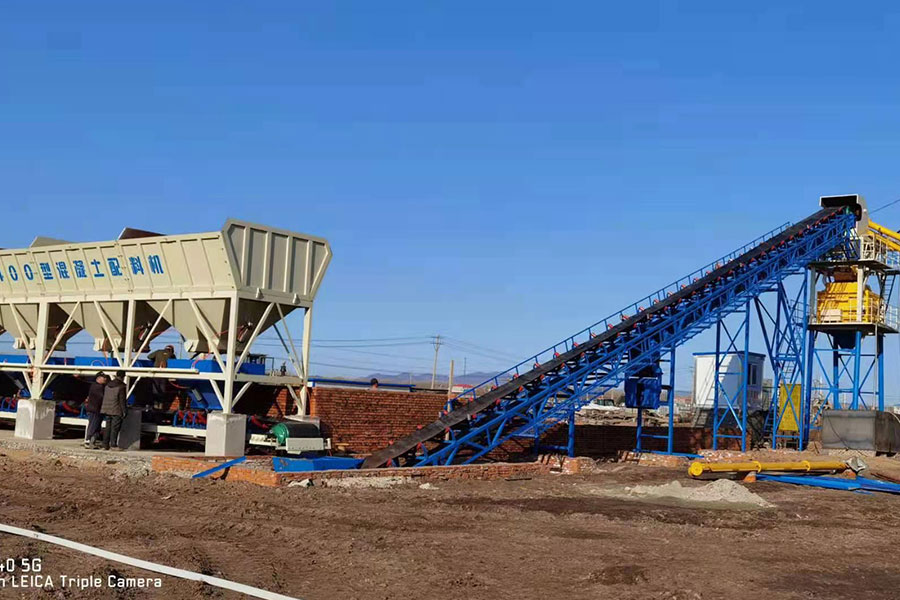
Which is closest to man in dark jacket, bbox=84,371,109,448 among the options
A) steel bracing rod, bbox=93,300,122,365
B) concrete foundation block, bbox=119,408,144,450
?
concrete foundation block, bbox=119,408,144,450

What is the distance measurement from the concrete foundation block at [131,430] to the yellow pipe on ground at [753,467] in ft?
41.8

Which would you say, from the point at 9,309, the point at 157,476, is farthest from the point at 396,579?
the point at 9,309

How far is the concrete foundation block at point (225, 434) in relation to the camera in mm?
19219

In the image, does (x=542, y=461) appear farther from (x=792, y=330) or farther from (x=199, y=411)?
(x=792, y=330)

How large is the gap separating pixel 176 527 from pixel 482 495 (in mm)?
6865

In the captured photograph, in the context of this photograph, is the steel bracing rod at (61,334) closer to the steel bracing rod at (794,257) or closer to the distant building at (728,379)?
the steel bracing rod at (794,257)

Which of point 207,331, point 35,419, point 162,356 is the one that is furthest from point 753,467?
point 35,419

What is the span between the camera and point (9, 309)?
2627 cm

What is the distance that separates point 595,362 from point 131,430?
11.8 meters

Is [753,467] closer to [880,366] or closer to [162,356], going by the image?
[162,356]

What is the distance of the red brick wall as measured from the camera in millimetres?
21328

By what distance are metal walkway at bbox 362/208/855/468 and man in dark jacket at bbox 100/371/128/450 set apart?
5989 mm

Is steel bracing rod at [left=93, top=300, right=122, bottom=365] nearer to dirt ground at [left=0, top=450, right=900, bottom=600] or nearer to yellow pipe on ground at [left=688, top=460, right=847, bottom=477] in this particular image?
dirt ground at [left=0, top=450, right=900, bottom=600]

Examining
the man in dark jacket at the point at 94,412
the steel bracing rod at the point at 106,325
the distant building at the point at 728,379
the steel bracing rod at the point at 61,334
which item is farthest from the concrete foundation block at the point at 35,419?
the distant building at the point at 728,379
